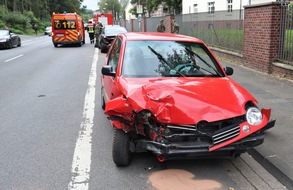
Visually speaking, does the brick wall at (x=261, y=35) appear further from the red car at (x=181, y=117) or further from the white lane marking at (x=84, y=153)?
the red car at (x=181, y=117)

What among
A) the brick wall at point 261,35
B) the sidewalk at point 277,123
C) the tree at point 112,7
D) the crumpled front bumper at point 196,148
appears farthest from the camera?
the tree at point 112,7

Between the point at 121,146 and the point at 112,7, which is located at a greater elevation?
the point at 112,7

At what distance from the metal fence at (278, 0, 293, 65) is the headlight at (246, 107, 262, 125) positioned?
19.8 ft

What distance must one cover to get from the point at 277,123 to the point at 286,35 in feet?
15.6

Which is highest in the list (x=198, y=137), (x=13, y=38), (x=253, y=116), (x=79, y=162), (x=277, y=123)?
(x=13, y=38)

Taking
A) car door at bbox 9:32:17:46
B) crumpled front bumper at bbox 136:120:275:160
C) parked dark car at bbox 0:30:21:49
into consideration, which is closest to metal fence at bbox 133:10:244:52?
crumpled front bumper at bbox 136:120:275:160

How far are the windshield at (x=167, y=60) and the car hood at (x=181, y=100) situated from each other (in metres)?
0.41

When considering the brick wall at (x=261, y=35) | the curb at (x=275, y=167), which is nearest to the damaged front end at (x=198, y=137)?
the curb at (x=275, y=167)

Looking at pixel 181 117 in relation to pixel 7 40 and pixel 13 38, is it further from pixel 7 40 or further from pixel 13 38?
pixel 13 38

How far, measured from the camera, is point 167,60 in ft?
17.0

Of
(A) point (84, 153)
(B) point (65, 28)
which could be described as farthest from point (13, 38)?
(A) point (84, 153)

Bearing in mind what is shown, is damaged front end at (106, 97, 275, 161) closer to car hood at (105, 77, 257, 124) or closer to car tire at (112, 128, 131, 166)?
car hood at (105, 77, 257, 124)

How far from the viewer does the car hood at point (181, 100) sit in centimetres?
377

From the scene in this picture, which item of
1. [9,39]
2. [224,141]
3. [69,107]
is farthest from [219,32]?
[9,39]
